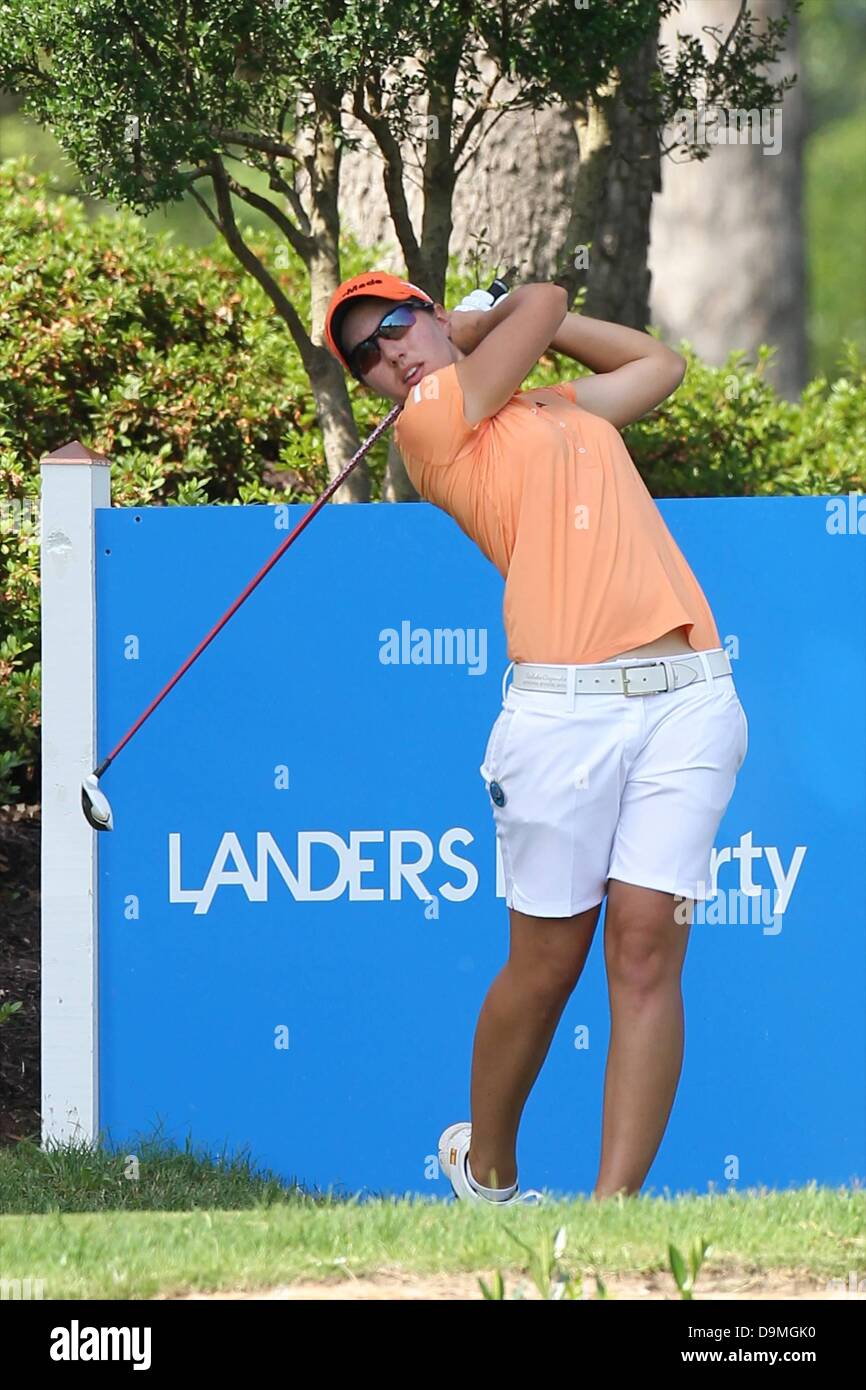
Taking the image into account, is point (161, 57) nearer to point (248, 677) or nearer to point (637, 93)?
point (248, 677)

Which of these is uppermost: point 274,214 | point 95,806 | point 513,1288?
point 274,214

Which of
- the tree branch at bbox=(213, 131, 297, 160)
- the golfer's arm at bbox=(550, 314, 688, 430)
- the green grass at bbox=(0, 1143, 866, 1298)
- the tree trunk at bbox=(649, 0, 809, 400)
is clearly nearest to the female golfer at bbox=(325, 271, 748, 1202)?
the golfer's arm at bbox=(550, 314, 688, 430)

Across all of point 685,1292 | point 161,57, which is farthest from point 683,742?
point 161,57

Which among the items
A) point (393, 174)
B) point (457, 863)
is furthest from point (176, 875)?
point (393, 174)

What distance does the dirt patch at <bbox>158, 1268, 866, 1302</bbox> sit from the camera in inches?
121

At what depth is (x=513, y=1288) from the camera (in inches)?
120

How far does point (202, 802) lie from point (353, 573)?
27.6 inches

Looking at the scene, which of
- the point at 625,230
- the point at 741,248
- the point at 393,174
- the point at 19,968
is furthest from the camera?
the point at 741,248

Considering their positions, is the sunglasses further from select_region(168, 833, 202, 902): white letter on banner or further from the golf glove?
select_region(168, 833, 202, 902): white letter on banner

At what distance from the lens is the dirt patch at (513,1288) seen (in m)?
3.06

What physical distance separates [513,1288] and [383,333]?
6.33 ft

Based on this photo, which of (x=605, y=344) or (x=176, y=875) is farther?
(x=176, y=875)

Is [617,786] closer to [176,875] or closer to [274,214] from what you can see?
[176,875]

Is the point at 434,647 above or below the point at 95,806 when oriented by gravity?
above
